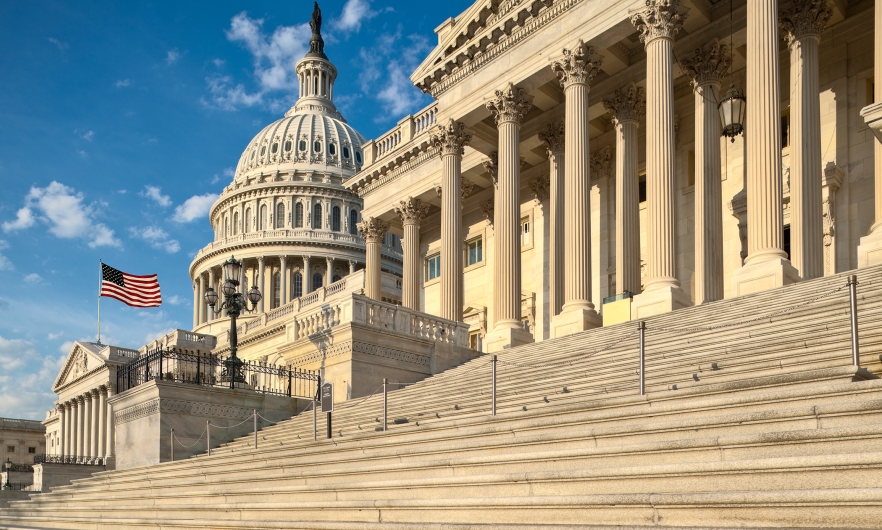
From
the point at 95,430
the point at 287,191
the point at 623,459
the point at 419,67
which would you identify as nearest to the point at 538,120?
the point at 419,67

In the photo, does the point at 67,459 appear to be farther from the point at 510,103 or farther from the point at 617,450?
the point at 617,450

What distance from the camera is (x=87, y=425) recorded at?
76.7m

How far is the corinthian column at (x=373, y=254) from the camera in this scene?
43156 millimetres

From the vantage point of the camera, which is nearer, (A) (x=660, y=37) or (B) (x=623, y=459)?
(B) (x=623, y=459)

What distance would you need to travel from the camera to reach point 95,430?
247ft

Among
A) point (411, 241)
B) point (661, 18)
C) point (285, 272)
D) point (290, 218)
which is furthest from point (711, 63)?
point (290, 218)

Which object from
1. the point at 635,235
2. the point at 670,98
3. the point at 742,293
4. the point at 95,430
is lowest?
the point at 95,430

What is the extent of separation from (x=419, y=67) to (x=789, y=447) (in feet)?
99.5

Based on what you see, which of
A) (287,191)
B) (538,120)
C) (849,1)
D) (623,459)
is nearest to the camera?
(623,459)

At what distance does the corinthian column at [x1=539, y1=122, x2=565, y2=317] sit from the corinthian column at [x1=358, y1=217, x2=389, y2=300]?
37.6 ft

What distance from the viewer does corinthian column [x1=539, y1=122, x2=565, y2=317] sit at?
32.8m

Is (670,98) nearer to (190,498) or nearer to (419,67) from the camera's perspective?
(419,67)

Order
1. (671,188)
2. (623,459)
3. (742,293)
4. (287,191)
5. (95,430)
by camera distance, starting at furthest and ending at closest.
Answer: (287,191) < (95,430) < (671,188) < (742,293) < (623,459)

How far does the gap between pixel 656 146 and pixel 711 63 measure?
484cm
